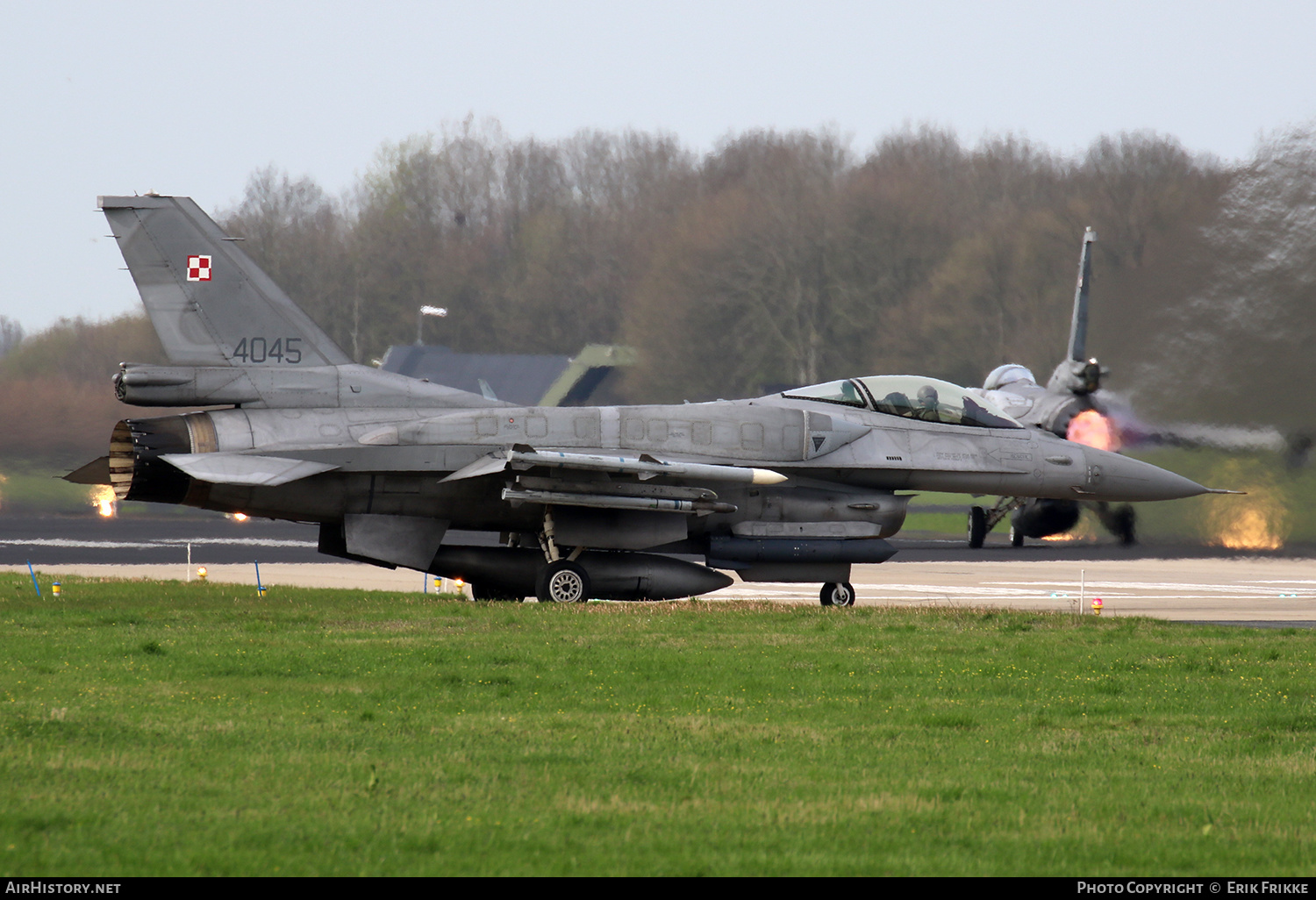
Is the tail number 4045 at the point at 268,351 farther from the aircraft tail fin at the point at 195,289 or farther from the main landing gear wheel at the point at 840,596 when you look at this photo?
the main landing gear wheel at the point at 840,596

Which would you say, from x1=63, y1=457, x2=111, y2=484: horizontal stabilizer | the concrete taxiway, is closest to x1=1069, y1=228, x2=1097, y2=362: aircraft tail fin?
the concrete taxiway

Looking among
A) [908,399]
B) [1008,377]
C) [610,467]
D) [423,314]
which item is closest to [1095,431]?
[1008,377]

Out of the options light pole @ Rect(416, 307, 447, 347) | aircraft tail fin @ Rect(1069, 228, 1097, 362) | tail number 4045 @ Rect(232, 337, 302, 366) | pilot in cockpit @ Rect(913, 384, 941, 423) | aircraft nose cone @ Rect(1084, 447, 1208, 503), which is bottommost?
aircraft nose cone @ Rect(1084, 447, 1208, 503)

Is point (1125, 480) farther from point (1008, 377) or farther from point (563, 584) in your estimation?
point (1008, 377)

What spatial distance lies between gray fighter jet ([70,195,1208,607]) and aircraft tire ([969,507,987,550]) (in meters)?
13.9

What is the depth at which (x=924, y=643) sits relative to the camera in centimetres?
1345

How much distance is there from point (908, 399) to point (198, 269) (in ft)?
30.8

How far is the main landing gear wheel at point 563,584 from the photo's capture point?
57.6 ft

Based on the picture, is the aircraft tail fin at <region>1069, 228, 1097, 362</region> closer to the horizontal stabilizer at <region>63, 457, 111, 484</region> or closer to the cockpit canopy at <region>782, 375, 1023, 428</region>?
the cockpit canopy at <region>782, 375, 1023, 428</region>

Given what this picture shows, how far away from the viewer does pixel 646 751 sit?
26.1 feet

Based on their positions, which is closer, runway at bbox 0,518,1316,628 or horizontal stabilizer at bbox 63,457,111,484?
horizontal stabilizer at bbox 63,457,111,484

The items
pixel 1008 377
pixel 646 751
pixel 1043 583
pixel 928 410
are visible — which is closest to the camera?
pixel 646 751

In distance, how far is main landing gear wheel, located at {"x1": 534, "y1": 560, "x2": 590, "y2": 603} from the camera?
1756 cm
